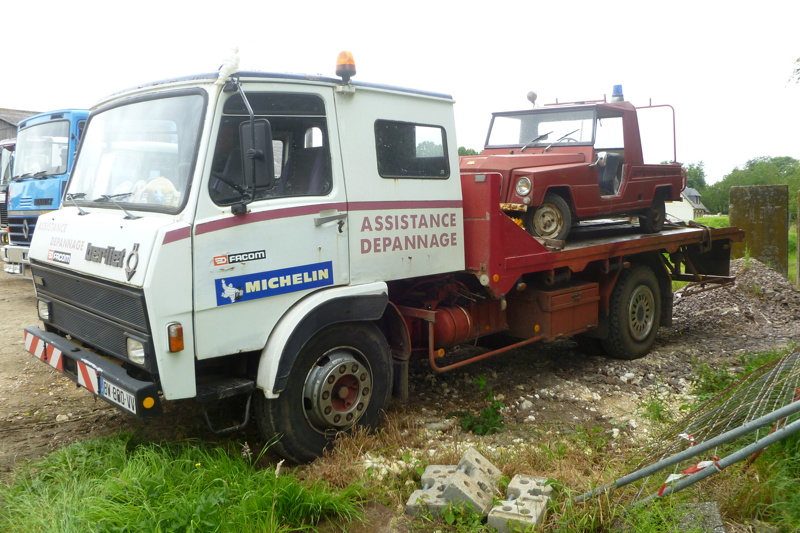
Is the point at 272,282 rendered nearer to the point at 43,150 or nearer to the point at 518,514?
the point at 518,514

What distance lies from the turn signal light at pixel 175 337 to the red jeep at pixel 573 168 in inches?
149

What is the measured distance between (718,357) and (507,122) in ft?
11.9

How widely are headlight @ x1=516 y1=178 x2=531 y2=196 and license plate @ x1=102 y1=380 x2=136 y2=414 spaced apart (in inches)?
162

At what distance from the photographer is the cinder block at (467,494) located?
3439 mm

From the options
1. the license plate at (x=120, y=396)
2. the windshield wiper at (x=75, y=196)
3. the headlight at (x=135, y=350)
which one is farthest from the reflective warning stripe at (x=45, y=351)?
the windshield wiper at (x=75, y=196)

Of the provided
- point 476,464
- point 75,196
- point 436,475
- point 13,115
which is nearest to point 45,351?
point 75,196

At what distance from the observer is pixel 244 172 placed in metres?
3.76

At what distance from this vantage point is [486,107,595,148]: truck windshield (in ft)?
24.7

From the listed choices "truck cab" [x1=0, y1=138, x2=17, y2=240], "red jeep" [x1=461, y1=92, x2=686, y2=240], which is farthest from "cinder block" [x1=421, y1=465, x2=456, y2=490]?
"truck cab" [x1=0, y1=138, x2=17, y2=240]

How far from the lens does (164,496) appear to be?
11.7 ft

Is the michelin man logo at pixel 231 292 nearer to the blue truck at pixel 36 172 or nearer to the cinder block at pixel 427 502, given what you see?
the cinder block at pixel 427 502

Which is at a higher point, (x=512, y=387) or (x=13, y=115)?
(x=13, y=115)

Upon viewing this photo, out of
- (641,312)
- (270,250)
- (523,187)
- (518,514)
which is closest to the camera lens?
(518,514)

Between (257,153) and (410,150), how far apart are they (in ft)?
4.81
